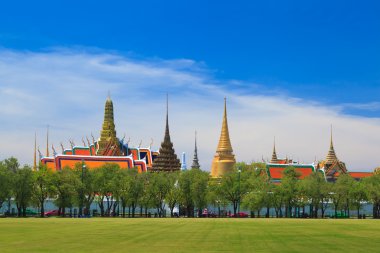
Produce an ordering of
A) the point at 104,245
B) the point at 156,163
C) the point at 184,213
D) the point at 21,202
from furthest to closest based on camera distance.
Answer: the point at 156,163, the point at 184,213, the point at 21,202, the point at 104,245

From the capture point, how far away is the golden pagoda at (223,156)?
166m

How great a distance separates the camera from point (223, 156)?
167 metres

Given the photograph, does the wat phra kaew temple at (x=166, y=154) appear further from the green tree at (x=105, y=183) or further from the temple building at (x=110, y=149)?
the green tree at (x=105, y=183)

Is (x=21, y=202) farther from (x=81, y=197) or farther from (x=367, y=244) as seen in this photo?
(x=367, y=244)

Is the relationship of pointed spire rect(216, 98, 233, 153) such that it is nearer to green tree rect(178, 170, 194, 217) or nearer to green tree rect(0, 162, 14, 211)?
green tree rect(178, 170, 194, 217)

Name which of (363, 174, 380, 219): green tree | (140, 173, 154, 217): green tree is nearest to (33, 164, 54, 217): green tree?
(140, 173, 154, 217): green tree

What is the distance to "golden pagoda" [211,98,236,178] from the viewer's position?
165750 millimetres

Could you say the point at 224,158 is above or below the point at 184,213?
above

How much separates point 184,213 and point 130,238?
7222 centimetres

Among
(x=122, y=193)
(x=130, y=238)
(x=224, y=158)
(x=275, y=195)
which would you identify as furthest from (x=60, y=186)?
(x=224, y=158)

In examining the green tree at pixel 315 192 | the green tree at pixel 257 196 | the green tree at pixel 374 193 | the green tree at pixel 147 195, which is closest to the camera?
the green tree at pixel 257 196

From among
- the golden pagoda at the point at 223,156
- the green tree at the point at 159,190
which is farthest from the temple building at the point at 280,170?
the green tree at the point at 159,190

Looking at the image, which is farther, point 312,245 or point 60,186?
point 60,186

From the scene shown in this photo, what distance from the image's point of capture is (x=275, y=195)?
318 feet
